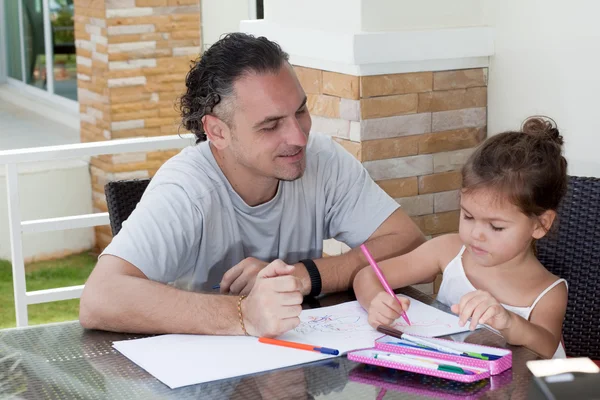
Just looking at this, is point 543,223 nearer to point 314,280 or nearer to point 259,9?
point 314,280

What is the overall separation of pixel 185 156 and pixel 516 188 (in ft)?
2.35

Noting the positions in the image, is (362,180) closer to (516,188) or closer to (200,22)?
(516,188)

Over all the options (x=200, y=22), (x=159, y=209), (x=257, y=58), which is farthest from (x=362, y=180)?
(x=200, y=22)

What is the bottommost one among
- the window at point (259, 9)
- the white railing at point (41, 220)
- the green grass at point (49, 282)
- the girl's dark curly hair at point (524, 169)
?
the green grass at point (49, 282)

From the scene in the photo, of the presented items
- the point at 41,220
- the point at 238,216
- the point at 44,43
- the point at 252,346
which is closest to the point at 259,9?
the point at 41,220

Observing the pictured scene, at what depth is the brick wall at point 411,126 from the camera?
2488 millimetres

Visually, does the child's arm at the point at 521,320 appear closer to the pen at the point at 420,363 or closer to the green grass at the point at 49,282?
the pen at the point at 420,363

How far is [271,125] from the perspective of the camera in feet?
6.44

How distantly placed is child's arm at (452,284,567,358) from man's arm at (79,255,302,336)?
0.91ft

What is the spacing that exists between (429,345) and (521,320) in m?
0.22

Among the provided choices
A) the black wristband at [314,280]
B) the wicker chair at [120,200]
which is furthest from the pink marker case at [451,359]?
the wicker chair at [120,200]

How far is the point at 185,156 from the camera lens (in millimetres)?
2049

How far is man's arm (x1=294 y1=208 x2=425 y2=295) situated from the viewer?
1864mm

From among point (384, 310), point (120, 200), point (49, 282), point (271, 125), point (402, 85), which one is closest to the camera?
point (384, 310)
